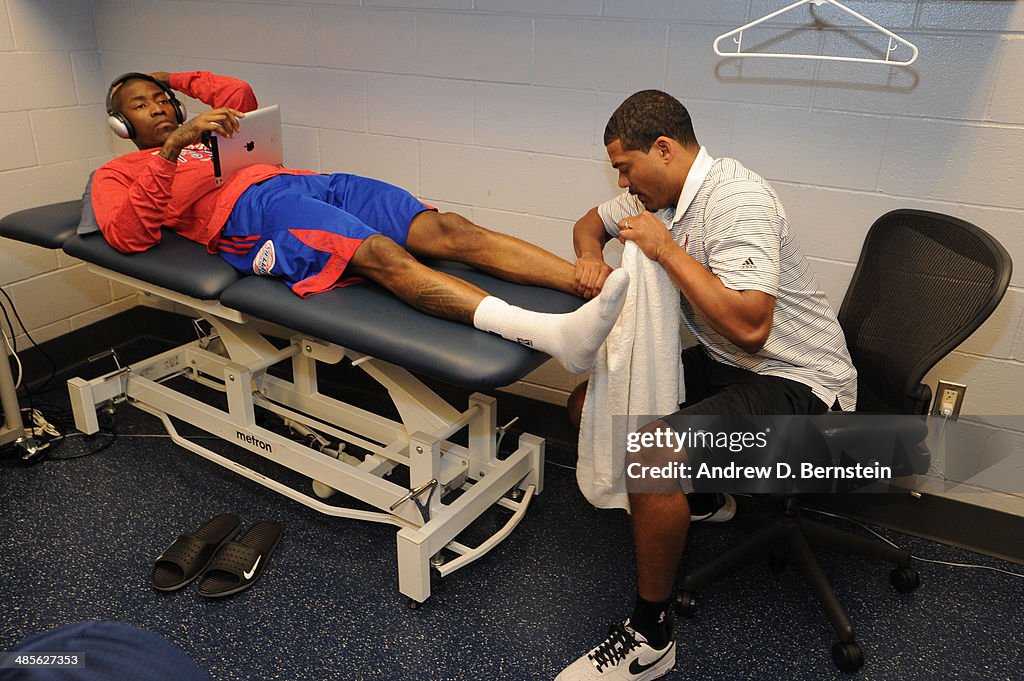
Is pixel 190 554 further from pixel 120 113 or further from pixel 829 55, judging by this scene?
pixel 829 55

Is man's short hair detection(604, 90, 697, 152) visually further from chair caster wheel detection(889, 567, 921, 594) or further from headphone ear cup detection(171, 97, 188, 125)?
headphone ear cup detection(171, 97, 188, 125)

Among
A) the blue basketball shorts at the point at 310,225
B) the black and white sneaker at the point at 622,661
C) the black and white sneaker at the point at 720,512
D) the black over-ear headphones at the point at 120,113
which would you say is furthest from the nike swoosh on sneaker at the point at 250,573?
the black over-ear headphones at the point at 120,113

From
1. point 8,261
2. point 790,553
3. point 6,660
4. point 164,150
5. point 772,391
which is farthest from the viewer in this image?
point 8,261

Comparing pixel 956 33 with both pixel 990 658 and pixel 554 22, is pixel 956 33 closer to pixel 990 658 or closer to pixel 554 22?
pixel 554 22

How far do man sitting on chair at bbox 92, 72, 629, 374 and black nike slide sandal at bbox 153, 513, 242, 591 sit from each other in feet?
2.33

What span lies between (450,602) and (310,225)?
3.39ft

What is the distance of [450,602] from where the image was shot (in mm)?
1984

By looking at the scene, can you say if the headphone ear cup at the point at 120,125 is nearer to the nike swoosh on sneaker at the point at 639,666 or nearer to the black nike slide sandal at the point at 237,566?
the black nike slide sandal at the point at 237,566

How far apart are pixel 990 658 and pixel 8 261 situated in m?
3.25

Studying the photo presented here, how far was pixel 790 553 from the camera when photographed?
200 centimetres

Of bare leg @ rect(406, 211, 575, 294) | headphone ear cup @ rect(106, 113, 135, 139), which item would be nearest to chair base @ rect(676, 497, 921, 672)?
bare leg @ rect(406, 211, 575, 294)

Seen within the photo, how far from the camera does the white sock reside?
5.06 ft

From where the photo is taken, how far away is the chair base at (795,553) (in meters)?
1.93

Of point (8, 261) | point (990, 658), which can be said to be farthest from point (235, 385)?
point (990, 658)
